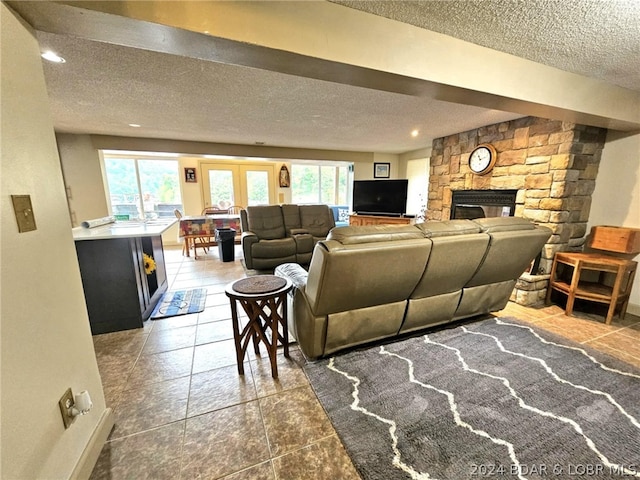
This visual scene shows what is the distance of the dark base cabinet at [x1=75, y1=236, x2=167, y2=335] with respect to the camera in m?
2.23

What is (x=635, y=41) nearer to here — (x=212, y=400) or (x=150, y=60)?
(x=150, y=60)

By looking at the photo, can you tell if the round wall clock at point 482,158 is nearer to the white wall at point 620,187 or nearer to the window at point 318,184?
the white wall at point 620,187

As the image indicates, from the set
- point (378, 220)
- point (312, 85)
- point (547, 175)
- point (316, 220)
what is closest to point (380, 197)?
point (378, 220)

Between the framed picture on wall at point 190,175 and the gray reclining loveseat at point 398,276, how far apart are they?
202 inches

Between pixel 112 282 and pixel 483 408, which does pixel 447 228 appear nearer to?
pixel 483 408

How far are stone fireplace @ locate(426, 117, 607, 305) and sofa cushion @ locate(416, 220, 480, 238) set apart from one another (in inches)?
56.6

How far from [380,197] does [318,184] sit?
2.75 metres

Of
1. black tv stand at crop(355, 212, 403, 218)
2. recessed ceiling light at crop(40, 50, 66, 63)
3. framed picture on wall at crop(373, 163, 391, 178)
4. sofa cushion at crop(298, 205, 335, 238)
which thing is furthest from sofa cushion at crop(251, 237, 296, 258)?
framed picture on wall at crop(373, 163, 391, 178)

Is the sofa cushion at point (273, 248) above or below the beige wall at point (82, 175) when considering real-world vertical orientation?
below

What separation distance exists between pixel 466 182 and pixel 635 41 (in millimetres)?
2272

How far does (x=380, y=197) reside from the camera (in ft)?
18.0

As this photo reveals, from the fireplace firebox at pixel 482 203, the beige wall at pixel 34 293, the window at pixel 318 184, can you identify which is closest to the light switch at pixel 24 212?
the beige wall at pixel 34 293

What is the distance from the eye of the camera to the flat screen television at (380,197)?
17.4 ft

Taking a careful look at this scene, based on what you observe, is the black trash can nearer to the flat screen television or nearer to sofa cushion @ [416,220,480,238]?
the flat screen television
